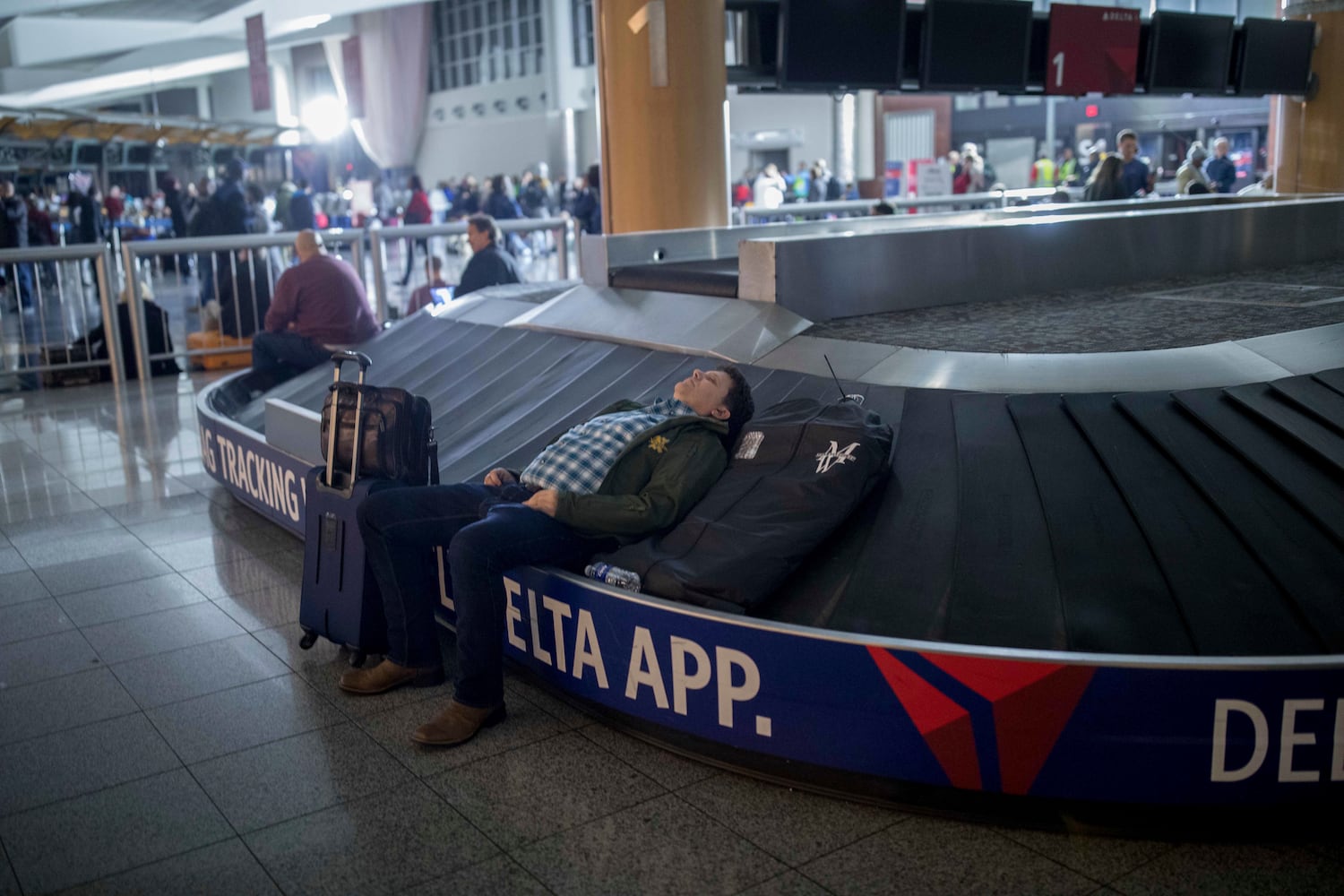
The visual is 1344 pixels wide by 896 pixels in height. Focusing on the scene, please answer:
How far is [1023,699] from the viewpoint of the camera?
9.90ft

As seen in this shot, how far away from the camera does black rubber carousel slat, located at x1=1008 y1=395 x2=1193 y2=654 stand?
3281 mm

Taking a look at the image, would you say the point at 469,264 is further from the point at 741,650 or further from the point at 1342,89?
the point at 1342,89

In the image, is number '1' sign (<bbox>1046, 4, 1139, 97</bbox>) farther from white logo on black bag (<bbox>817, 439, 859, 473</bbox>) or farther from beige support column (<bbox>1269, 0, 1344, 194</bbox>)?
white logo on black bag (<bbox>817, 439, 859, 473</bbox>)

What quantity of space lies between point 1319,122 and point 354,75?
33950 millimetres

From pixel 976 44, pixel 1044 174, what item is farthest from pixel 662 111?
pixel 1044 174

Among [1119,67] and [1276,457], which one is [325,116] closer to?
[1119,67]

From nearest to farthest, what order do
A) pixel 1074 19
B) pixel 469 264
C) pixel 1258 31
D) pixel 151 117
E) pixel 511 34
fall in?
pixel 469 264 < pixel 1074 19 < pixel 1258 31 < pixel 151 117 < pixel 511 34

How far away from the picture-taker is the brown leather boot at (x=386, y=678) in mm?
4180

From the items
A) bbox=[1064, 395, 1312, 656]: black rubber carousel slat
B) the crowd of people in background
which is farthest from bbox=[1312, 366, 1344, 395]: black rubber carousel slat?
the crowd of people in background

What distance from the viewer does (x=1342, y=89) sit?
42.2 ft

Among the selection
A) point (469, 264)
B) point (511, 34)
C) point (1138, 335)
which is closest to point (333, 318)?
point (469, 264)

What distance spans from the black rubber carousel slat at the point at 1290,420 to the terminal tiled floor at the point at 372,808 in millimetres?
1342

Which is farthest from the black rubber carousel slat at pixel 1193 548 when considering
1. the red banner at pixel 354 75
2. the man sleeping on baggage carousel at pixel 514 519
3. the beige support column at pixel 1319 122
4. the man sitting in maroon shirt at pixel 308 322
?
the red banner at pixel 354 75

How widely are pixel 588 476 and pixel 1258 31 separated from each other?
11209mm
